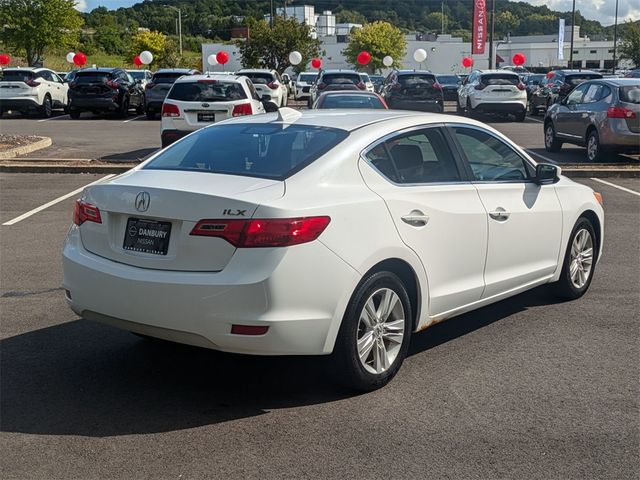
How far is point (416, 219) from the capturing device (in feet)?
17.6

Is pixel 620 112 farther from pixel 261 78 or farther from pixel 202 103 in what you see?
pixel 261 78

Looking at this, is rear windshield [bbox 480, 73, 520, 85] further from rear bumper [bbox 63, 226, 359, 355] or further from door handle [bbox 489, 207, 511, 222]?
rear bumper [bbox 63, 226, 359, 355]

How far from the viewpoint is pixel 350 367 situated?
4.95 meters

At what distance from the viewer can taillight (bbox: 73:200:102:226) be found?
5.17m

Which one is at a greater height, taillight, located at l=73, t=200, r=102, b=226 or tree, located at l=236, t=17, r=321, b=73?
tree, located at l=236, t=17, r=321, b=73

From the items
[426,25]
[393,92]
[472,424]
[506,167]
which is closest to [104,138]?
[393,92]

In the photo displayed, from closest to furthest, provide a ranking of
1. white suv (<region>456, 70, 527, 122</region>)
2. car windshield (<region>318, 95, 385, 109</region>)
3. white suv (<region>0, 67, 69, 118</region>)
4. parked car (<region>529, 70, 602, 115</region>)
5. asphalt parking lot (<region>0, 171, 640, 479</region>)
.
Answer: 1. asphalt parking lot (<region>0, 171, 640, 479</region>)
2. car windshield (<region>318, 95, 385, 109</region>)
3. white suv (<region>456, 70, 527, 122</region>)
4. white suv (<region>0, 67, 69, 118</region>)
5. parked car (<region>529, 70, 602, 115</region>)

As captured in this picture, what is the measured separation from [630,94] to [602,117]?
0.64 metres

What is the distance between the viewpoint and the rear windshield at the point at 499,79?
93.2 ft

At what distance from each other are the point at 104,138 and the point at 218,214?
1828 cm

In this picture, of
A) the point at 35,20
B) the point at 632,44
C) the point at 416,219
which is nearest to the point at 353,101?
the point at 416,219

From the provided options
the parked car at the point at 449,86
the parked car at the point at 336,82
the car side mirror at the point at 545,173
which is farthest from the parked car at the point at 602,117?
the parked car at the point at 449,86

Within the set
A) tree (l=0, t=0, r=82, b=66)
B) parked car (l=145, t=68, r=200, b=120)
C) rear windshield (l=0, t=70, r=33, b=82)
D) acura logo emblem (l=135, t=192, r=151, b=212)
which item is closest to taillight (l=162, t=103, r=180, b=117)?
acura logo emblem (l=135, t=192, r=151, b=212)

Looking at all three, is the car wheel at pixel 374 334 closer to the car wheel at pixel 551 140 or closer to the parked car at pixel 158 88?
the car wheel at pixel 551 140
